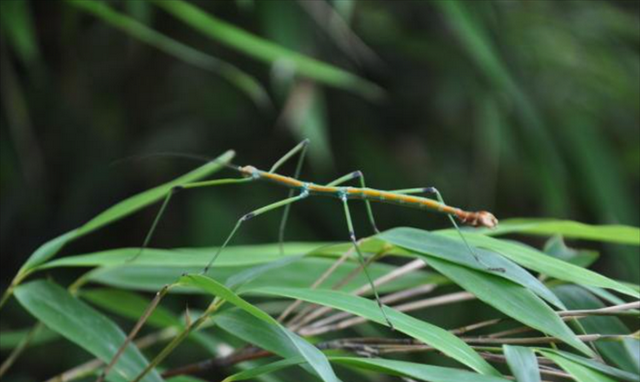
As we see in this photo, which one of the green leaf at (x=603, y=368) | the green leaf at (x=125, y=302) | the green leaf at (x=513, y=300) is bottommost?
the green leaf at (x=125, y=302)

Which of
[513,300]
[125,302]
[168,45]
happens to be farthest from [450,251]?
[168,45]

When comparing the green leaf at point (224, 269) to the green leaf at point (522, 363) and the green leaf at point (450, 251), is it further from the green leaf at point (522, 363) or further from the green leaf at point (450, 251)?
the green leaf at point (522, 363)

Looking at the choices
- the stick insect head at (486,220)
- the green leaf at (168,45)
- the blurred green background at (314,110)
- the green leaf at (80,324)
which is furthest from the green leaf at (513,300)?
the blurred green background at (314,110)

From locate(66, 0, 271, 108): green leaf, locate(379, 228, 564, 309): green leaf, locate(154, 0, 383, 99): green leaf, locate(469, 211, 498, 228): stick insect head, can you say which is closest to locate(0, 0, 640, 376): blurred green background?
locate(66, 0, 271, 108): green leaf

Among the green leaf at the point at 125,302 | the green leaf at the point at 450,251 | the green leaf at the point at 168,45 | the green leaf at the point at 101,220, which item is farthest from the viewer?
the green leaf at the point at 168,45

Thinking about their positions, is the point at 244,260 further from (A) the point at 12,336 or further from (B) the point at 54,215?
(B) the point at 54,215

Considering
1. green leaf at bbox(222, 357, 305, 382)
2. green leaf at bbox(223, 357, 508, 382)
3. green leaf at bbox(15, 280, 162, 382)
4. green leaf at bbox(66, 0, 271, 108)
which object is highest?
green leaf at bbox(66, 0, 271, 108)

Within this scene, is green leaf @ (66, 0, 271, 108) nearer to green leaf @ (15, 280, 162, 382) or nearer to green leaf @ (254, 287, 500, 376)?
green leaf @ (15, 280, 162, 382)
